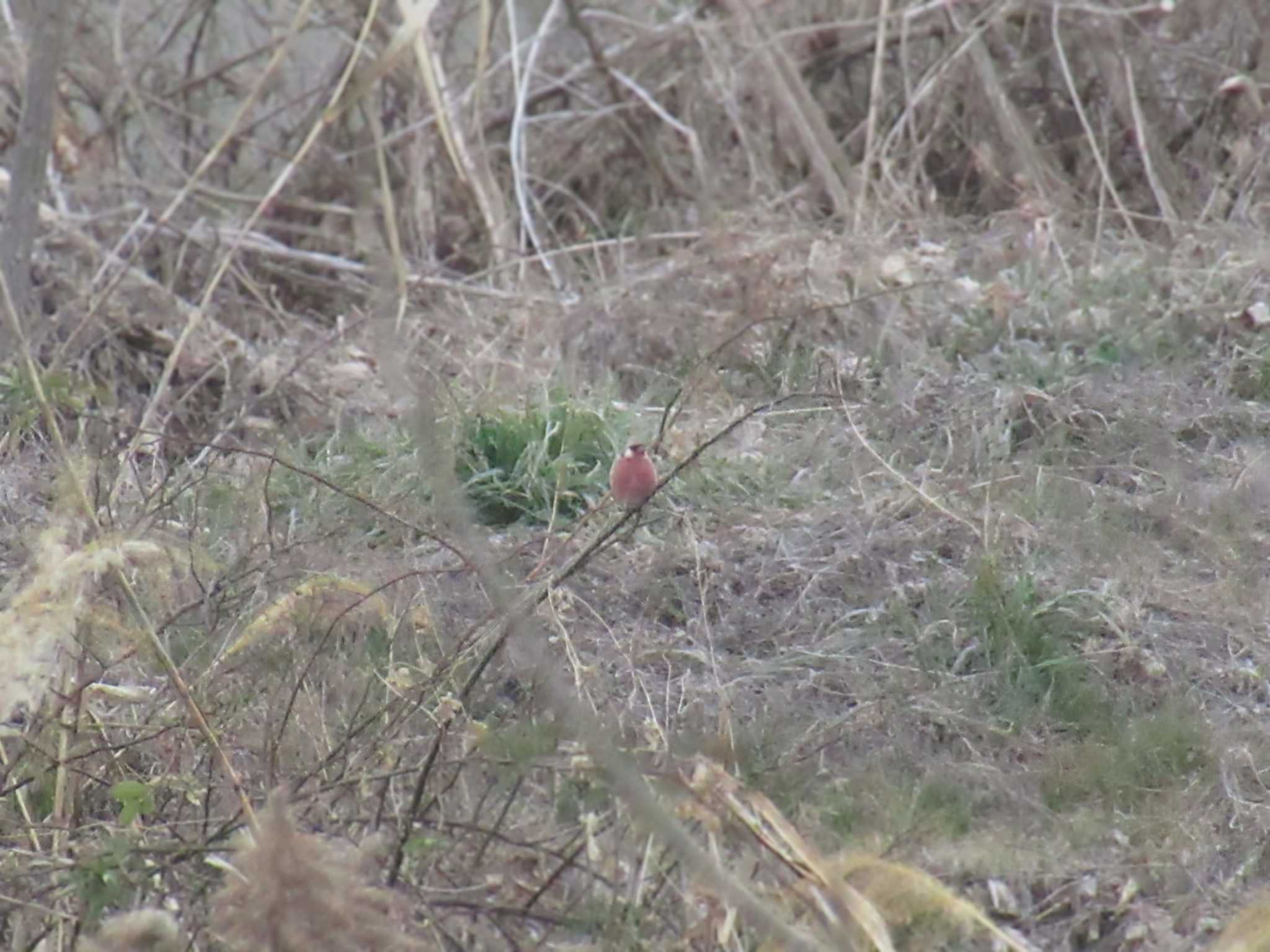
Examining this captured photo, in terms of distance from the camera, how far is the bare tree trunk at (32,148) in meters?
3.01

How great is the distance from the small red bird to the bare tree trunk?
1.20 m

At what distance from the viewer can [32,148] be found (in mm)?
3428

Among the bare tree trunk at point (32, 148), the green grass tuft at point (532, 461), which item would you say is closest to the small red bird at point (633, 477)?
the green grass tuft at point (532, 461)

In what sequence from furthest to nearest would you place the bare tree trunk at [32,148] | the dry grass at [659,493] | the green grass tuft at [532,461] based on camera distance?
the green grass tuft at [532,461] → the bare tree trunk at [32,148] → the dry grass at [659,493]

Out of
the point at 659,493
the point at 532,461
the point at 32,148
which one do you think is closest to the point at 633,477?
the point at 659,493

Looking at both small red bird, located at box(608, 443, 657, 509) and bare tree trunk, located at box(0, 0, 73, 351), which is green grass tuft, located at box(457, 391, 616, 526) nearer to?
small red bird, located at box(608, 443, 657, 509)

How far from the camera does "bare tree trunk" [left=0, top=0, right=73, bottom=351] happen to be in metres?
3.01

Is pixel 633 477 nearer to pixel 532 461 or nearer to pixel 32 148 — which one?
pixel 532 461

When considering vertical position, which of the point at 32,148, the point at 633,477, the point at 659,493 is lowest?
the point at 659,493

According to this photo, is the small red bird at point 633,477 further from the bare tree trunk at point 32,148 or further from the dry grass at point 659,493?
the bare tree trunk at point 32,148

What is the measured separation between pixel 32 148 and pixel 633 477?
1.44 meters

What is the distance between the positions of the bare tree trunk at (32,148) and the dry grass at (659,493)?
0.04 meters

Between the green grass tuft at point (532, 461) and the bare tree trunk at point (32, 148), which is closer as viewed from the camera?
the bare tree trunk at point (32, 148)

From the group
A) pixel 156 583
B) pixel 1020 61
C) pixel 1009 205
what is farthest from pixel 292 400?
pixel 1020 61
